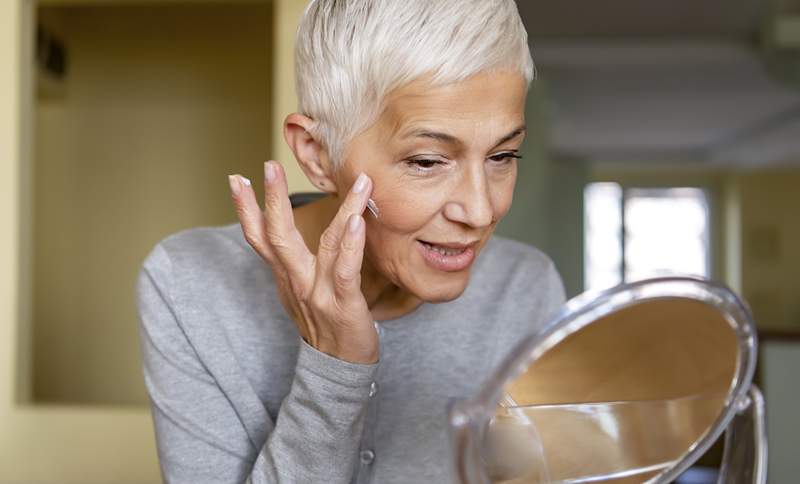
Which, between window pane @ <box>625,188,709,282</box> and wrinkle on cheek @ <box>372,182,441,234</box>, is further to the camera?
window pane @ <box>625,188,709,282</box>

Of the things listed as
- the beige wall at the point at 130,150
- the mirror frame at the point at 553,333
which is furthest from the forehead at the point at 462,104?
the beige wall at the point at 130,150

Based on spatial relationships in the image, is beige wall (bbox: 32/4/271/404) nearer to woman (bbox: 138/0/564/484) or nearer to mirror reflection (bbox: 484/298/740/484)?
woman (bbox: 138/0/564/484)

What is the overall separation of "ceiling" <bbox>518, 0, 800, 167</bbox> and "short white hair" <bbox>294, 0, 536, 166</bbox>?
1409 millimetres

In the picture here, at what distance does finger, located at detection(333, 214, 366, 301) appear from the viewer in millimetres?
717

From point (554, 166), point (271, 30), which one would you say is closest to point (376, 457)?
point (554, 166)

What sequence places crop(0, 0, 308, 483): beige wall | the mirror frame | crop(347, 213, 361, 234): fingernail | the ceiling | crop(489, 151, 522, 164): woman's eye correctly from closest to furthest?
the mirror frame
crop(347, 213, 361, 234): fingernail
crop(489, 151, 522, 164): woman's eye
the ceiling
crop(0, 0, 308, 483): beige wall

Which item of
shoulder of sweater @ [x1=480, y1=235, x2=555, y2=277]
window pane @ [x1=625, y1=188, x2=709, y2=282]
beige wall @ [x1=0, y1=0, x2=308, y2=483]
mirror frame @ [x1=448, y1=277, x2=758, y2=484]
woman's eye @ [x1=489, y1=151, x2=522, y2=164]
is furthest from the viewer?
beige wall @ [x1=0, y1=0, x2=308, y2=483]

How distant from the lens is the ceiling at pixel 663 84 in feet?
7.17

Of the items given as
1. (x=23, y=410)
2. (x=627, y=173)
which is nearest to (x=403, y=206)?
(x=627, y=173)

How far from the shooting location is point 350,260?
72 centimetres

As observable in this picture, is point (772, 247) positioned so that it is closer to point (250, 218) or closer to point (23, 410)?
point (250, 218)

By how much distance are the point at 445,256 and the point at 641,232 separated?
1.63m

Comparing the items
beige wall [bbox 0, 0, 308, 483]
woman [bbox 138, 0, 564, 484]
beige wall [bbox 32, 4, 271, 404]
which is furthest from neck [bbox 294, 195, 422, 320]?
beige wall [bbox 32, 4, 271, 404]

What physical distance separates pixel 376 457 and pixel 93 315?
158 inches
